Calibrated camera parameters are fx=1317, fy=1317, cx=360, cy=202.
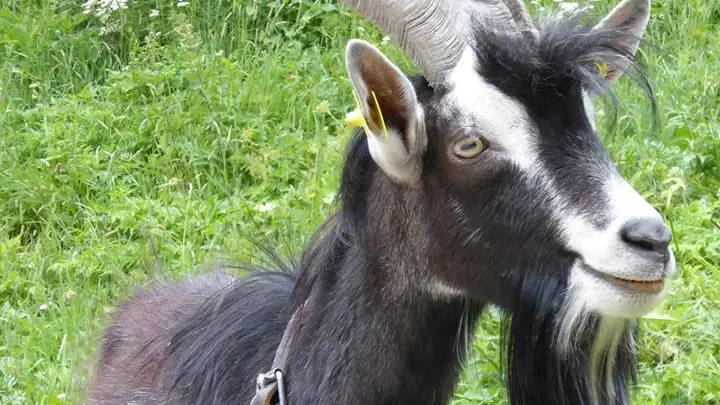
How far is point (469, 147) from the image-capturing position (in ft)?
10.9

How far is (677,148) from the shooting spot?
236 inches

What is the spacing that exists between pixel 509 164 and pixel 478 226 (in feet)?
0.61

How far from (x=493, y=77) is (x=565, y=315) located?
632 mm

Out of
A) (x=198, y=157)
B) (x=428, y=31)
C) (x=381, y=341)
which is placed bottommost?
(x=198, y=157)

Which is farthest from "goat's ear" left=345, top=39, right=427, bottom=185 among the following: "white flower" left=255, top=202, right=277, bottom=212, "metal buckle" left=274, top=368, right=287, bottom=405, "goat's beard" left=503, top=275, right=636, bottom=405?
"white flower" left=255, top=202, right=277, bottom=212

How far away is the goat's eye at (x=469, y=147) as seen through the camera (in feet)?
10.9

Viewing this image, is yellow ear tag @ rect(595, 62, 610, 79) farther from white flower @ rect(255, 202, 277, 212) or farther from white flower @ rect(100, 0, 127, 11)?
white flower @ rect(100, 0, 127, 11)

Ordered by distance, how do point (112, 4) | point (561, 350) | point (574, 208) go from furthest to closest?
point (112, 4), point (561, 350), point (574, 208)

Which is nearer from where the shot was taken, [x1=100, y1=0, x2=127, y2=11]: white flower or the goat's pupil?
the goat's pupil

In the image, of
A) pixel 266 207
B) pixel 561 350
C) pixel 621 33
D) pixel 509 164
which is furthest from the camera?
pixel 266 207

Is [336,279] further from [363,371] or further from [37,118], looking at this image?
[37,118]

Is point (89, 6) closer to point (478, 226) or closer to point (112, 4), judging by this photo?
point (112, 4)

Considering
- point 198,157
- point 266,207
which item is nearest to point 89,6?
point 198,157

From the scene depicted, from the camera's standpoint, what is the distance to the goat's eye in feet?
10.9
